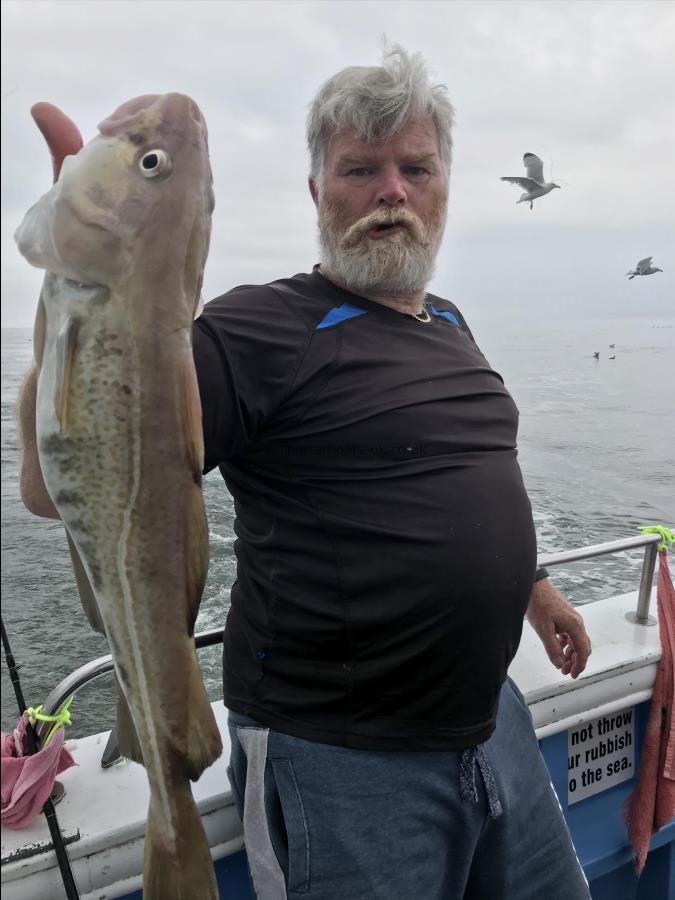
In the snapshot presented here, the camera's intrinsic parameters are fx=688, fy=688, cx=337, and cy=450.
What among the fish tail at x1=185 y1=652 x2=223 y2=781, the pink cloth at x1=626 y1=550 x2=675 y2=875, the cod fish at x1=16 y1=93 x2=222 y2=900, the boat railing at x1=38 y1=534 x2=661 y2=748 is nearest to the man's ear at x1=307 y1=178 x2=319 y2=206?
the cod fish at x1=16 y1=93 x2=222 y2=900

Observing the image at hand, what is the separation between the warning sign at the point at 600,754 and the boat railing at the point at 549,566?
1.64 ft

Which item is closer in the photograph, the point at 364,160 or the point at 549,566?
the point at 364,160

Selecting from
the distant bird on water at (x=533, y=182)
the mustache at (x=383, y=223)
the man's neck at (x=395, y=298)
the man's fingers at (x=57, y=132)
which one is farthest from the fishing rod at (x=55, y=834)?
the distant bird on water at (x=533, y=182)

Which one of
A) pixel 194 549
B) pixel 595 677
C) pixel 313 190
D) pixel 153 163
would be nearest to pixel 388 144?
pixel 313 190

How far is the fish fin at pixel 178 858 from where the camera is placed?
52.5 inches

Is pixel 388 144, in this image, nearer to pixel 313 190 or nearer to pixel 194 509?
pixel 313 190

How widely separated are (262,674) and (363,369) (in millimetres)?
825

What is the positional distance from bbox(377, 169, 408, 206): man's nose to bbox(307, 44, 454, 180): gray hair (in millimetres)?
109

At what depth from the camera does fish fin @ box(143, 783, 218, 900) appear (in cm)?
133

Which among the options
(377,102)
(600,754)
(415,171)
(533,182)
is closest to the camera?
(377,102)

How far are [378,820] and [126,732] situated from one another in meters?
0.73

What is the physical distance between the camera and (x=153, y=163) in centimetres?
126

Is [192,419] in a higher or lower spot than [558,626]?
higher

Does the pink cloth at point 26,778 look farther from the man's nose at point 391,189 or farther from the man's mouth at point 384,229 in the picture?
the man's nose at point 391,189
